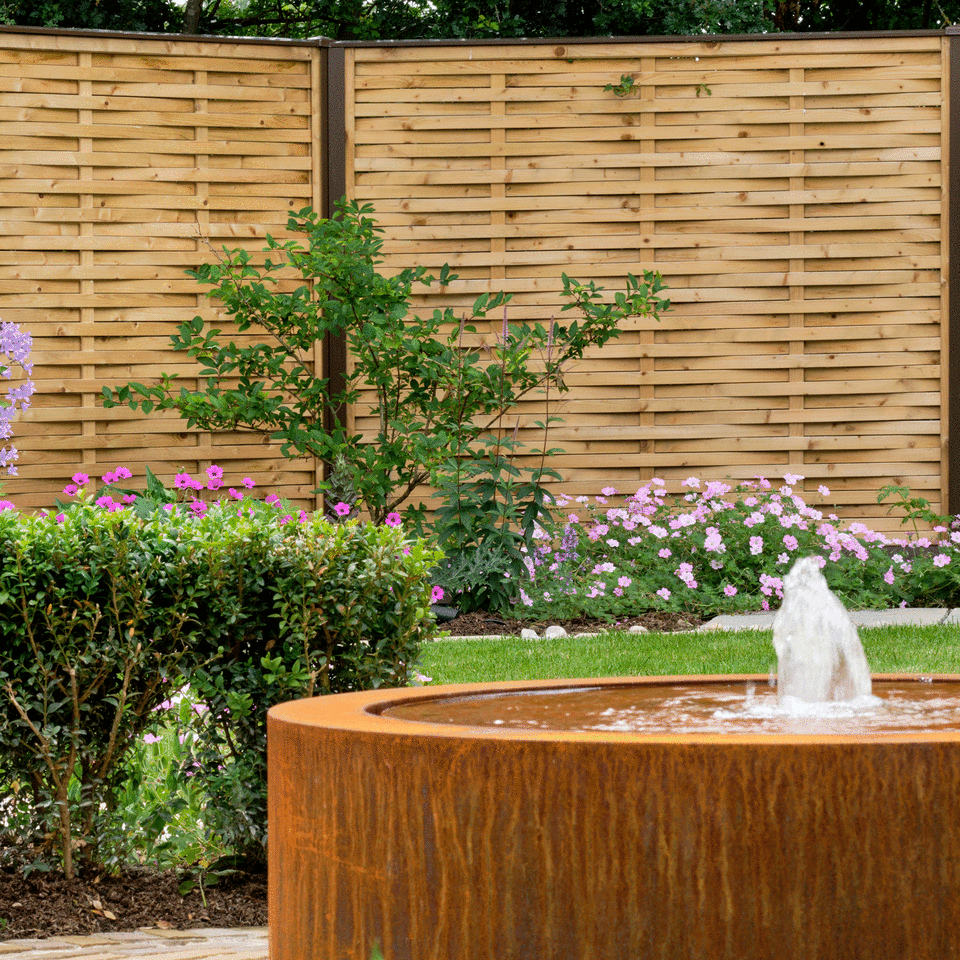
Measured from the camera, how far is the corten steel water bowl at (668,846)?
130cm

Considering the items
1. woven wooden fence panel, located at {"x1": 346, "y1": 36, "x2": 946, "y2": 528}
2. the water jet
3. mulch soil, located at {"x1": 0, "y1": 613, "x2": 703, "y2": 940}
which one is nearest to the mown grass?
mulch soil, located at {"x1": 0, "y1": 613, "x2": 703, "y2": 940}

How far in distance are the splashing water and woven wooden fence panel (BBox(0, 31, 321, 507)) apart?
500 centimetres

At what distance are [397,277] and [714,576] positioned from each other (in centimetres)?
224

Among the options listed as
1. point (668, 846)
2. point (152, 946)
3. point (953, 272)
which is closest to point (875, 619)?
point (953, 272)

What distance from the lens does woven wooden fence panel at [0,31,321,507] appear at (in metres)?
6.46

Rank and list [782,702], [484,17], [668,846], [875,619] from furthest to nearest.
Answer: [484,17] < [875,619] < [782,702] < [668,846]

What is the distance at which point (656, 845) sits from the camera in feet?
4.34

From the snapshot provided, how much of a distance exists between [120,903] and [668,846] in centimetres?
162

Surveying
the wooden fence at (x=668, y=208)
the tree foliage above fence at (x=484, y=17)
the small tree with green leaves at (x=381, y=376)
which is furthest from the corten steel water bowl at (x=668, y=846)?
the tree foliage above fence at (x=484, y=17)

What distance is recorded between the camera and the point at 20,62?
21.0 ft

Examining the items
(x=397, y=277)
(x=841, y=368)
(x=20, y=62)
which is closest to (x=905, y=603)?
(x=841, y=368)

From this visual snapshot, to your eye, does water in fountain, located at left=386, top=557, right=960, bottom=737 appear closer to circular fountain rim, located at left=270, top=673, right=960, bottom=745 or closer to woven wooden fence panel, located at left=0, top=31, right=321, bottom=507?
circular fountain rim, located at left=270, top=673, right=960, bottom=745

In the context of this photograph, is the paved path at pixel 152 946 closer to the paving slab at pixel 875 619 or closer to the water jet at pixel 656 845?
the water jet at pixel 656 845

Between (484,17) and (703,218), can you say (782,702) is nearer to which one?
(703,218)
